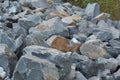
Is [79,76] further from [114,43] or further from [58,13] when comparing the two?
[58,13]

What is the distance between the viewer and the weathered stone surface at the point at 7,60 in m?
3.60

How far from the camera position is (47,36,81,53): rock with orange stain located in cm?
442

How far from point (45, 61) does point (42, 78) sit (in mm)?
196

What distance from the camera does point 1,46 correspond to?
3.85m

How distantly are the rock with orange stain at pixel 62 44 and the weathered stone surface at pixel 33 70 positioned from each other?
Result: 111 cm

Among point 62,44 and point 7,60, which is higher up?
point 7,60

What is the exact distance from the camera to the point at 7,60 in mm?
3641

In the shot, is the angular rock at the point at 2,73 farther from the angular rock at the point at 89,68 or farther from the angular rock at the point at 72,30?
the angular rock at the point at 72,30

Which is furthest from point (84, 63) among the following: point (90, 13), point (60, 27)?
point (90, 13)

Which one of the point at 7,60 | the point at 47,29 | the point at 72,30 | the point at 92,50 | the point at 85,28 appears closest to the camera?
the point at 7,60

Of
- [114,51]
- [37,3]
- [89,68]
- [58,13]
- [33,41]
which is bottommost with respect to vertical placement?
[37,3]

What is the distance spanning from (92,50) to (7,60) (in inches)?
45.4

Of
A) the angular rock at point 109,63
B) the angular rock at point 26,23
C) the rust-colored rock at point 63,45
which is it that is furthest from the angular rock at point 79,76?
the angular rock at point 26,23

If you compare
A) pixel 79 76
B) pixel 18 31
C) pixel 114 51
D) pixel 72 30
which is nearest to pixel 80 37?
pixel 72 30
